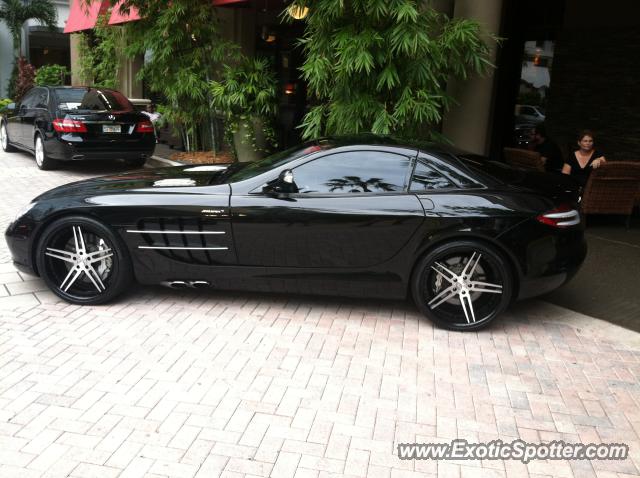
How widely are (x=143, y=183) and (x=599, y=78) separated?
321 inches

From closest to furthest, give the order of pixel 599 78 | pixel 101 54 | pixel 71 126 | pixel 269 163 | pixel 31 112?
pixel 269 163 < pixel 599 78 < pixel 71 126 < pixel 31 112 < pixel 101 54

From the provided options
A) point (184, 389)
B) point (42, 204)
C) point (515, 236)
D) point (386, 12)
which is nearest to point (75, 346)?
point (184, 389)

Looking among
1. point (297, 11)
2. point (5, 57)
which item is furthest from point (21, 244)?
point (5, 57)

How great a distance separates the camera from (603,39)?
10039 mm

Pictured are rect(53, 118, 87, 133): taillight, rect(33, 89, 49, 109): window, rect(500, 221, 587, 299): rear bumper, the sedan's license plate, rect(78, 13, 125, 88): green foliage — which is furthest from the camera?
rect(78, 13, 125, 88): green foliage

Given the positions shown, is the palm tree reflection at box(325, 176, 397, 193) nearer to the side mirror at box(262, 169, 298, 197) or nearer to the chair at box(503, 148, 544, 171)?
the side mirror at box(262, 169, 298, 197)

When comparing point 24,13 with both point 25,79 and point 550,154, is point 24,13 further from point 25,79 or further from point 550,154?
point 550,154

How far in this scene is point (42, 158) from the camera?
1161cm

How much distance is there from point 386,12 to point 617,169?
338 centimetres

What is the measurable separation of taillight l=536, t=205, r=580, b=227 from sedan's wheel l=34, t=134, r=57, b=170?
9.68m

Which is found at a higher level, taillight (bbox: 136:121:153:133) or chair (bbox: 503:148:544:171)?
chair (bbox: 503:148:544:171)

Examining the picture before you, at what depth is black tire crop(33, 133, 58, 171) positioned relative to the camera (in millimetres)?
11547

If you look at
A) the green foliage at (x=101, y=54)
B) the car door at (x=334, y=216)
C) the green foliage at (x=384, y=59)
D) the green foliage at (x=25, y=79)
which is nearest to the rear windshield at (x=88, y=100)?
the green foliage at (x=101, y=54)

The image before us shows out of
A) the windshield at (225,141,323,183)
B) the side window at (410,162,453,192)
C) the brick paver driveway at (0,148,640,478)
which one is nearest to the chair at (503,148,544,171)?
the brick paver driveway at (0,148,640,478)
